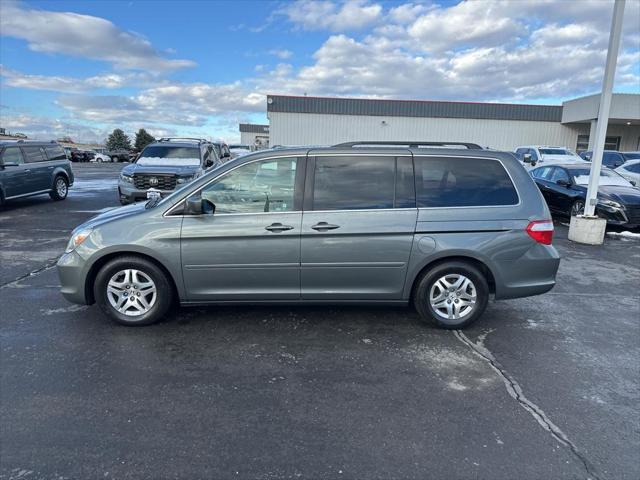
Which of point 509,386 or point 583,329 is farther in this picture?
point 583,329

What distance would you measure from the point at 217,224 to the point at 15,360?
6.74 ft

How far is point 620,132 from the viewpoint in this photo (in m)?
33.3

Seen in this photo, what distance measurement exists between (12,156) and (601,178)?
1608 cm

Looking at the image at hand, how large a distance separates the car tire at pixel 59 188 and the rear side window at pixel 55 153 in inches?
24.4

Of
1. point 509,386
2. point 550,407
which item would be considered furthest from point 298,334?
point 550,407

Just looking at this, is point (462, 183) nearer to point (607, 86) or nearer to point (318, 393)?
point (318, 393)

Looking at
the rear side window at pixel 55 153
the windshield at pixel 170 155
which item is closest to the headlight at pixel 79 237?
the windshield at pixel 170 155

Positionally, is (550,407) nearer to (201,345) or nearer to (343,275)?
(343,275)

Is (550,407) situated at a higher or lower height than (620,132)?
lower

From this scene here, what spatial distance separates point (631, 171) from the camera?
14.3m

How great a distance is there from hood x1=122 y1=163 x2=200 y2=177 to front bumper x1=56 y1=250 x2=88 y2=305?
718 centimetres

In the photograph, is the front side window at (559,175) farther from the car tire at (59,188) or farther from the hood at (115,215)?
the car tire at (59,188)

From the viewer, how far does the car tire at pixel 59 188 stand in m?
13.9

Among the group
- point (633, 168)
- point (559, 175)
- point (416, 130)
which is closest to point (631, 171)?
point (633, 168)
